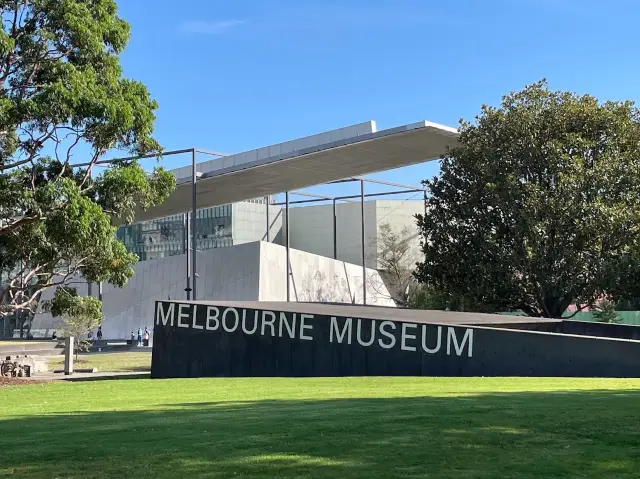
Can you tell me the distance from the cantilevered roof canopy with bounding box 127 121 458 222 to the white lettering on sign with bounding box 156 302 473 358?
21.0 metres

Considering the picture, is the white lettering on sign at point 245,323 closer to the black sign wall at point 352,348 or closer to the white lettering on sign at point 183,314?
the black sign wall at point 352,348

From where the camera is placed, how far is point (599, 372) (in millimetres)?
16734

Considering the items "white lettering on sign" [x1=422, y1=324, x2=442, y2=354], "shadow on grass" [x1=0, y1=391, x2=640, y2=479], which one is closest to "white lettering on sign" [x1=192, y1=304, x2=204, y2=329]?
"white lettering on sign" [x1=422, y1=324, x2=442, y2=354]

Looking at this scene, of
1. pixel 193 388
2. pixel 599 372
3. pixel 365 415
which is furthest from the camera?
pixel 599 372

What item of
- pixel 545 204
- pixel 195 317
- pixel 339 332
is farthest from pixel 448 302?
pixel 339 332

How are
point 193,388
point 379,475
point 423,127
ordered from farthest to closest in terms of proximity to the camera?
1. point 423,127
2. point 193,388
3. point 379,475

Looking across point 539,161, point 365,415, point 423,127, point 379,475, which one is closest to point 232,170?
point 423,127

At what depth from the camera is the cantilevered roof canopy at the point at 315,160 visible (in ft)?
135

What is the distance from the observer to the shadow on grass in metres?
5.42

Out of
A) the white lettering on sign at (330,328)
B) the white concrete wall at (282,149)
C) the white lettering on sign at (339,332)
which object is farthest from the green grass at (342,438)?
the white concrete wall at (282,149)

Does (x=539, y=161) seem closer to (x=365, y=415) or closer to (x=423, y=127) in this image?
(x=423, y=127)

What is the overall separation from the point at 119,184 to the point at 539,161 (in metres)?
17.1

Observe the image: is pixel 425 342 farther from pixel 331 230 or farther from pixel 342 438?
pixel 331 230

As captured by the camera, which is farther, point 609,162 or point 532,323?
point 609,162
